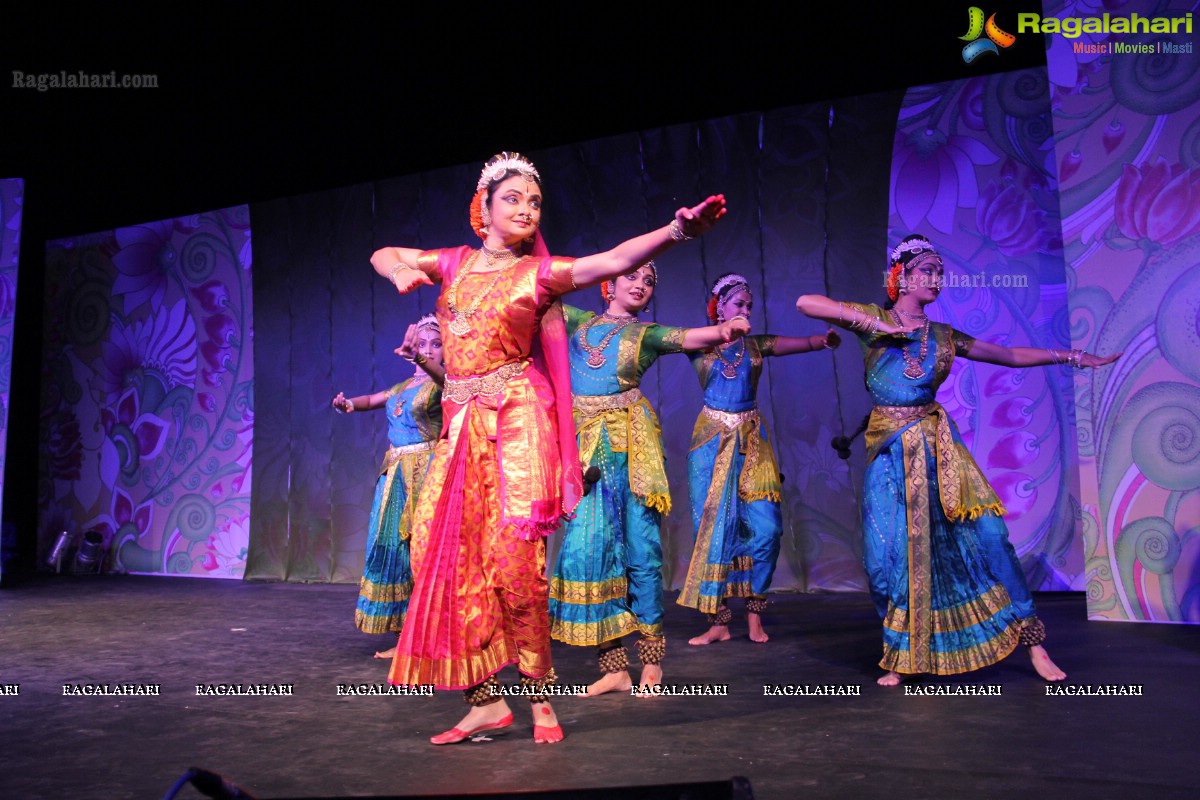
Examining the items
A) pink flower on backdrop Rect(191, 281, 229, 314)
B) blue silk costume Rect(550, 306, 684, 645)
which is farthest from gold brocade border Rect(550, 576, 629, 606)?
pink flower on backdrop Rect(191, 281, 229, 314)

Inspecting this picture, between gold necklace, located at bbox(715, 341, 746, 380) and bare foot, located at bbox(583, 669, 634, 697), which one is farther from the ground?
gold necklace, located at bbox(715, 341, 746, 380)

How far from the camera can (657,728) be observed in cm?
278

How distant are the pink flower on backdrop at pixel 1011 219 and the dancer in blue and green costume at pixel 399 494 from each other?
3175 mm

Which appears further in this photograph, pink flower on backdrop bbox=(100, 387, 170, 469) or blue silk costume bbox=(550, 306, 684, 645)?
pink flower on backdrop bbox=(100, 387, 170, 469)

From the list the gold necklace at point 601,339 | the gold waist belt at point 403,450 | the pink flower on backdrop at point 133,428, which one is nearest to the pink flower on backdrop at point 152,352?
the pink flower on backdrop at point 133,428

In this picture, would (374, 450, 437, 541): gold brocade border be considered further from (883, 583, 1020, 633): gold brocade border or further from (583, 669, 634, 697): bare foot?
(883, 583, 1020, 633): gold brocade border

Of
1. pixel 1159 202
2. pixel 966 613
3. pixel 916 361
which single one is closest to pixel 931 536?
pixel 966 613

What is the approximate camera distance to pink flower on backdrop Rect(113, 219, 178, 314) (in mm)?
8273

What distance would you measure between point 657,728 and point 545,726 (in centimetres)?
34

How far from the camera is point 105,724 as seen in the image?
9.86 feet

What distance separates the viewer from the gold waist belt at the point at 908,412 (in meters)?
3.49

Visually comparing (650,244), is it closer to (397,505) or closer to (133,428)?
(397,505)

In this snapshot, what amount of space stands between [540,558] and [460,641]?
0.32m

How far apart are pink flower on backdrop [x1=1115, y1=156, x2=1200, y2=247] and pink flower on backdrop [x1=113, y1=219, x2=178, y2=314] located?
23.5 ft
